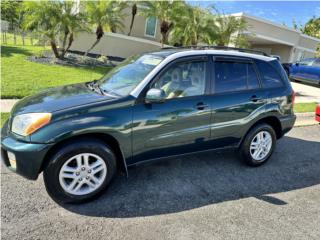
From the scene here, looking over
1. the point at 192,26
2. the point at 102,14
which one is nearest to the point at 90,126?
the point at 192,26

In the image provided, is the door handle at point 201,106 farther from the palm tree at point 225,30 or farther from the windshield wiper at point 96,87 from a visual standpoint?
the palm tree at point 225,30

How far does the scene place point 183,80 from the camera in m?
3.80

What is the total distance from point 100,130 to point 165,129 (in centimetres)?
86

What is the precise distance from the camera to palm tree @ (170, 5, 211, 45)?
492 inches

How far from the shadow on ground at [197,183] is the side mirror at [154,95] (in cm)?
121

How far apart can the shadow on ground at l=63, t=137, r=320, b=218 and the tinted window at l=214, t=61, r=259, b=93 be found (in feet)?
4.33

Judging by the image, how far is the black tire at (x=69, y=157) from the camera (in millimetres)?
3021

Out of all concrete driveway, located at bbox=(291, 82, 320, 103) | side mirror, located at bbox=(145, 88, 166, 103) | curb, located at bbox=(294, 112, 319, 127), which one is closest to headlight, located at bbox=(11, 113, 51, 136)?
side mirror, located at bbox=(145, 88, 166, 103)

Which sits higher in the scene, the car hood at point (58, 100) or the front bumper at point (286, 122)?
the car hood at point (58, 100)

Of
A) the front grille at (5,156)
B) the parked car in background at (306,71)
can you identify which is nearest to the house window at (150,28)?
the parked car in background at (306,71)

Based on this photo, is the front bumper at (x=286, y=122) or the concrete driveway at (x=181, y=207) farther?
the front bumper at (x=286, y=122)

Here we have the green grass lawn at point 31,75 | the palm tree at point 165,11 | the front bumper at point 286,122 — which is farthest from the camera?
the palm tree at point 165,11

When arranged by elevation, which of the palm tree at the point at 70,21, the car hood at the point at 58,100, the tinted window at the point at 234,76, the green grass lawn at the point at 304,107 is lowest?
the green grass lawn at the point at 304,107

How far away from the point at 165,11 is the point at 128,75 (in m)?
11.9
